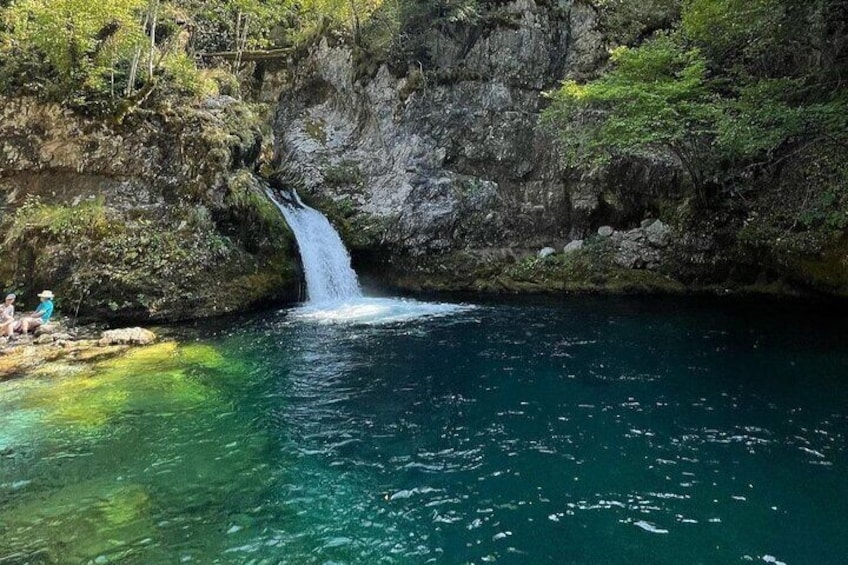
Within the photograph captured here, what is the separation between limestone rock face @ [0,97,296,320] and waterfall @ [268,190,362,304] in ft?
2.41

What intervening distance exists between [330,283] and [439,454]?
13.1 metres

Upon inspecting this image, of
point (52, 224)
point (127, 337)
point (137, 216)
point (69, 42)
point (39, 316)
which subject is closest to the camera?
point (127, 337)

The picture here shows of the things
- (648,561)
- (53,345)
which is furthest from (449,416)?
(53,345)

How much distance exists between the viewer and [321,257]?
20125 millimetres

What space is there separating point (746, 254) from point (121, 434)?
1824 centimetres

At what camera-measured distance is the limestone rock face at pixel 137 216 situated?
Result: 52.6ft

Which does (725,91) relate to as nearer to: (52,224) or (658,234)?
(658,234)

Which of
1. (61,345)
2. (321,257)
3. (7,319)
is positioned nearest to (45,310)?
(7,319)

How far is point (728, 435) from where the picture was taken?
25.3 ft

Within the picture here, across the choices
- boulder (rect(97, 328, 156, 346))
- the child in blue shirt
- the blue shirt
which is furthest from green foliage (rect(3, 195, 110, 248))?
boulder (rect(97, 328, 156, 346))

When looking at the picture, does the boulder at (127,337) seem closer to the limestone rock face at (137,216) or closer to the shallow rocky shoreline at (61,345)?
the shallow rocky shoreline at (61,345)

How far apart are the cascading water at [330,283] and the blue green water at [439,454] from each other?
4.10 meters

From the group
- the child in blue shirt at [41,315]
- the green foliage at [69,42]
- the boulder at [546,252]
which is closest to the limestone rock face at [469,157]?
the boulder at [546,252]

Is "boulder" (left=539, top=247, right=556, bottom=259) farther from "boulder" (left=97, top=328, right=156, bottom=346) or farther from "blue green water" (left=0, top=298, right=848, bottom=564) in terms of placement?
"boulder" (left=97, top=328, right=156, bottom=346)
